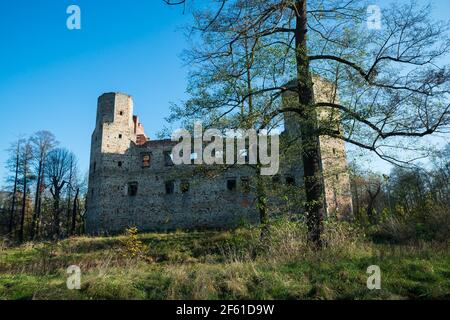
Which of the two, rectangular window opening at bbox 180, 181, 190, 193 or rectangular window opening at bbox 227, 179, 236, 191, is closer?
rectangular window opening at bbox 180, 181, 190, 193

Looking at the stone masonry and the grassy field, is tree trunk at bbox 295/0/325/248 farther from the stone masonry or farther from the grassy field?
the stone masonry

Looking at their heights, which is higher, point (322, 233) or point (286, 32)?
point (286, 32)

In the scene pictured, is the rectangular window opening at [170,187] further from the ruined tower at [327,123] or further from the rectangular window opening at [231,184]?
the ruined tower at [327,123]

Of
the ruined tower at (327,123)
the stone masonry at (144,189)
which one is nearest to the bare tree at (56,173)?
the stone masonry at (144,189)

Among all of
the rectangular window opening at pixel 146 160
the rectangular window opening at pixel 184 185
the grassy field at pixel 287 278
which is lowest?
the grassy field at pixel 287 278

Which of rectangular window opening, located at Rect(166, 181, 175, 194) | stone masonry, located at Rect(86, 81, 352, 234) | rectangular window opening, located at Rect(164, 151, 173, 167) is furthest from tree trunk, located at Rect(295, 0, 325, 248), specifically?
rectangular window opening, located at Rect(164, 151, 173, 167)

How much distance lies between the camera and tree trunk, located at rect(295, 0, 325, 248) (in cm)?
846

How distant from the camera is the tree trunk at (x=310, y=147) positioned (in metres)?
8.46

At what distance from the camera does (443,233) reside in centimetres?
1117

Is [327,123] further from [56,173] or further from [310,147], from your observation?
[56,173]

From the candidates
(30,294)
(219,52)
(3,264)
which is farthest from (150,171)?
(30,294)

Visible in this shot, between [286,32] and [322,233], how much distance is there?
18.8 feet
